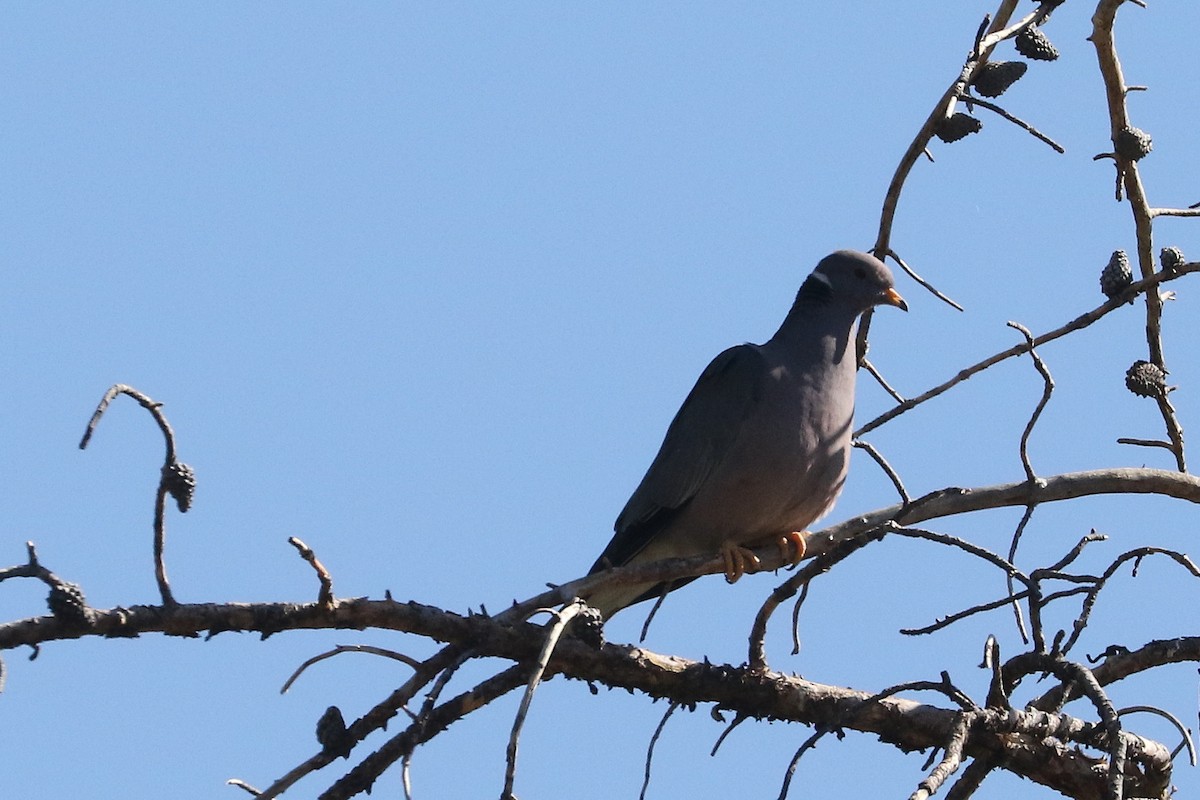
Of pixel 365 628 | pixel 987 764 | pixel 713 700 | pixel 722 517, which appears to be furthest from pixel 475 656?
pixel 722 517

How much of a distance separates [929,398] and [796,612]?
0.71m

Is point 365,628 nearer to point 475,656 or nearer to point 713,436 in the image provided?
point 475,656

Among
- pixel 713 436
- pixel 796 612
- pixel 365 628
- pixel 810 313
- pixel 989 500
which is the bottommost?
pixel 365 628

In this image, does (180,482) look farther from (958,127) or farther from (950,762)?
(958,127)

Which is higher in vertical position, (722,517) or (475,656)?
(722,517)

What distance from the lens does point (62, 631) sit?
3.25m

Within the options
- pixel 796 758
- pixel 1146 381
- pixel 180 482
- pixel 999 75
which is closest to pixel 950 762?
pixel 796 758

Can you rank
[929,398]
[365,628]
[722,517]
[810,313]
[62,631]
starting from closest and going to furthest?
[62,631] < [365,628] < [929,398] < [722,517] < [810,313]

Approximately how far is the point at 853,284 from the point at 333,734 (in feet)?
10.7

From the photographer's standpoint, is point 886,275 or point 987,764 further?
point 886,275

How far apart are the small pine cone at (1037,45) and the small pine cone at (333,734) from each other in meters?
3.12

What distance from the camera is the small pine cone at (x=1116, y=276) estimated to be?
4570mm

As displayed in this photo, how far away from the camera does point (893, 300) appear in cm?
616

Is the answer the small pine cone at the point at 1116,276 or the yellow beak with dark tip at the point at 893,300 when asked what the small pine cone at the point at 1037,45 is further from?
the yellow beak with dark tip at the point at 893,300
